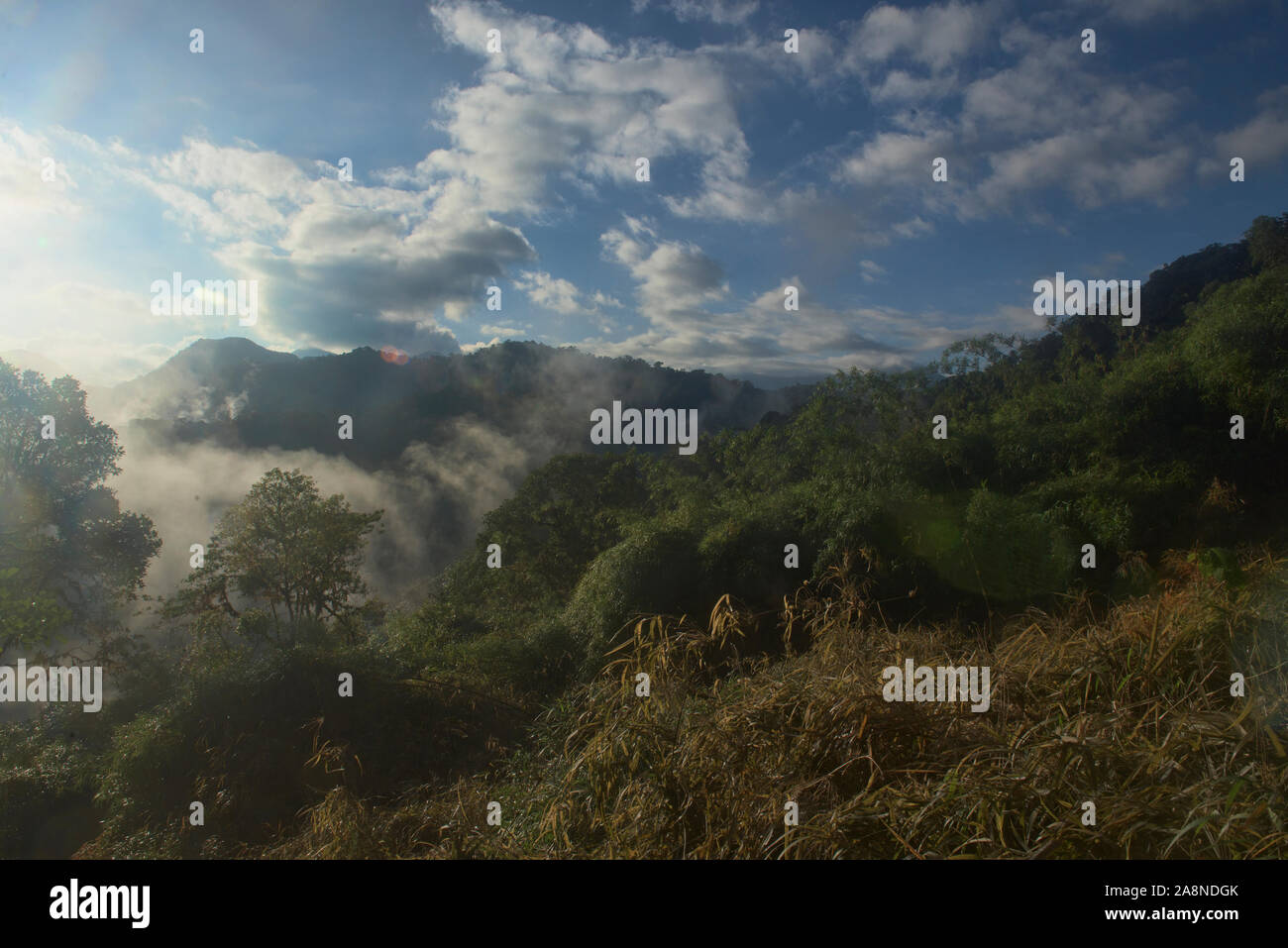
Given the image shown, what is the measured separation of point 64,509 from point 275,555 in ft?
20.7

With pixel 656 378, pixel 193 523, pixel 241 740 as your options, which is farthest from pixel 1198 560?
pixel 656 378

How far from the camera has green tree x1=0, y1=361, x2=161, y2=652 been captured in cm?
1502

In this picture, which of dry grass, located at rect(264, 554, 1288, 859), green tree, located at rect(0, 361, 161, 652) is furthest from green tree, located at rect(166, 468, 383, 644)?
dry grass, located at rect(264, 554, 1288, 859)

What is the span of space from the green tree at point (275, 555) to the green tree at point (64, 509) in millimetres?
2761

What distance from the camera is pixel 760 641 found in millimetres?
7621

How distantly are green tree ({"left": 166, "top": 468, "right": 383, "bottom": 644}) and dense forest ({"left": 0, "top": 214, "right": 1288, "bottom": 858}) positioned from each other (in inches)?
3.2

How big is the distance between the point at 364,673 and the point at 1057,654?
891 centimetres

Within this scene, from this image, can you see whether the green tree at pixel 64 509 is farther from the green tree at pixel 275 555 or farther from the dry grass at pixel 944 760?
the dry grass at pixel 944 760

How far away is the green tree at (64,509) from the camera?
15016 mm

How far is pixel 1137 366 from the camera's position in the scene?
32.7 ft

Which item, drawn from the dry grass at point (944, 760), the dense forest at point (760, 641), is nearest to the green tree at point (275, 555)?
the dense forest at point (760, 641)

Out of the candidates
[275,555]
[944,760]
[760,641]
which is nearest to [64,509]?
[275,555]

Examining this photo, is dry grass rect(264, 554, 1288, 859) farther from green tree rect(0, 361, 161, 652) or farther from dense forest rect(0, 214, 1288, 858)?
green tree rect(0, 361, 161, 652)

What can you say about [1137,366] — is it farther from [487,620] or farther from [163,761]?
[163,761]
